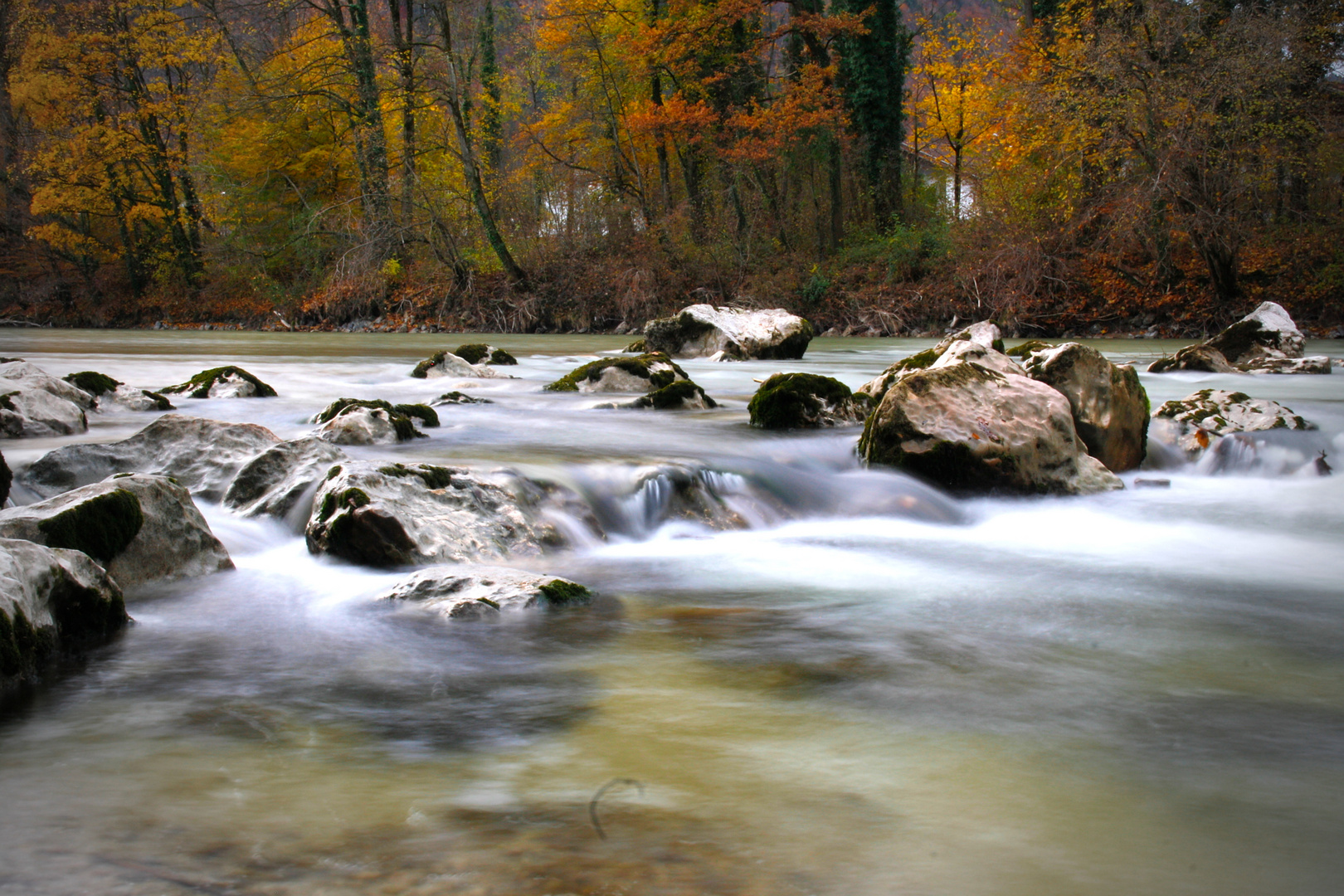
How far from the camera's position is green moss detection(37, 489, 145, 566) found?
343 centimetres

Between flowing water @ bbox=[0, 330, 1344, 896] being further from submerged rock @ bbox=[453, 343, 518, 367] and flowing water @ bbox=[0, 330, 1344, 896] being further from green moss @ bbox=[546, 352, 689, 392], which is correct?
submerged rock @ bbox=[453, 343, 518, 367]

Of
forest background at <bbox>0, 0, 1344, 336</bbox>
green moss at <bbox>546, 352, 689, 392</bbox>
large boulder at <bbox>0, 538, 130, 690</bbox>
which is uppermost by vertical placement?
forest background at <bbox>0, 0, 1344, 336</bbox>

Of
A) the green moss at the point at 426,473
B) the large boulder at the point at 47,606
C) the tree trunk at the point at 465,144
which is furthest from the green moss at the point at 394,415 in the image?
the tree trunk at the point at 465,144

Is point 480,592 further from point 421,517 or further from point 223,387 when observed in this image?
point 223,387

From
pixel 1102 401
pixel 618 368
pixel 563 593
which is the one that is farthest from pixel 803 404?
pixel 563 593

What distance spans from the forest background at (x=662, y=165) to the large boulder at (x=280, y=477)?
16256 mm

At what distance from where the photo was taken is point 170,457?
523 cm

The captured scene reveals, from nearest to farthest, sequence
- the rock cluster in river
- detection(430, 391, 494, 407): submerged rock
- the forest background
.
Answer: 1. detection(430, 391, 494, 407): submerged rock
2. the rock cluster in river
3. the forest background

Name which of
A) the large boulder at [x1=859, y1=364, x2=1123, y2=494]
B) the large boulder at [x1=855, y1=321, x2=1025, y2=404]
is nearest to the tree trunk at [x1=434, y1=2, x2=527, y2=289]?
the large boulder at [x1=855, y1=321, x2=1025, y2=404]

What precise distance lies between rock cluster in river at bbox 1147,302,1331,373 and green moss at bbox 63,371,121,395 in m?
10.8

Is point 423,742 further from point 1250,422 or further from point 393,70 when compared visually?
point 393,70

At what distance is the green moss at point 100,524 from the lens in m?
3.43

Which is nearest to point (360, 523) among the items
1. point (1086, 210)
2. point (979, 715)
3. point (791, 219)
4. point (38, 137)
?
point (979, 715)

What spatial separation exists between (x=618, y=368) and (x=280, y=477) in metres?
5.54
